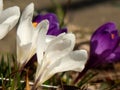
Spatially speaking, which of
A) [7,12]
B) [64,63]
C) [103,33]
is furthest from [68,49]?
[103,33]

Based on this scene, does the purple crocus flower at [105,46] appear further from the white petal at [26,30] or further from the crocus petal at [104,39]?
the white petal at [26,30]

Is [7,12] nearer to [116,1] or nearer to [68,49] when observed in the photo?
[68,49]

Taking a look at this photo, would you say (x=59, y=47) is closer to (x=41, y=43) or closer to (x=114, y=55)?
(x=41, y=43)

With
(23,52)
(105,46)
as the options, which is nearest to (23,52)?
(23,52)

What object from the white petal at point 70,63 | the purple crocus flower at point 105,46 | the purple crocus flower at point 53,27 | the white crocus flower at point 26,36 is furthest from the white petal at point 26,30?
the purple crocus flower at point 105,46

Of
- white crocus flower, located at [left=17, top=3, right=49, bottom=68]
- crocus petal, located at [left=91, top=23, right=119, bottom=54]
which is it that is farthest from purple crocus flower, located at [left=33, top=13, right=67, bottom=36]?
white crocus flower, located at [left=17, top=3, right=49, bottom=68]

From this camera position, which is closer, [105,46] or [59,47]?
[59,47]

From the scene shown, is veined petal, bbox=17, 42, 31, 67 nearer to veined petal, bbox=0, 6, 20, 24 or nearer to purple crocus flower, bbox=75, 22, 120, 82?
veined petal, bbox=0, 6, 20, 24
